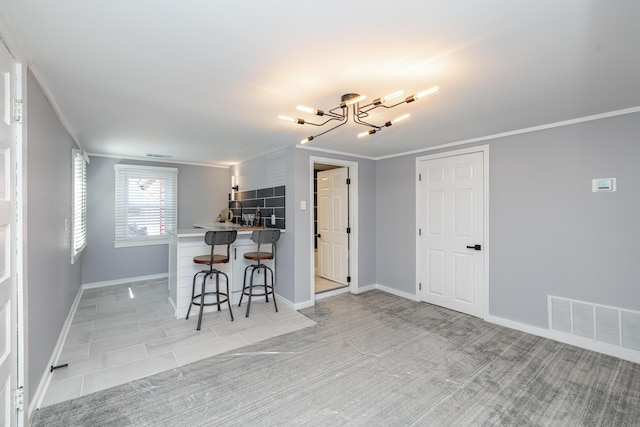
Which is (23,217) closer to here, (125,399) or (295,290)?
(125,399)

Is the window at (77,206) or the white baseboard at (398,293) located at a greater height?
the window at (77,206)

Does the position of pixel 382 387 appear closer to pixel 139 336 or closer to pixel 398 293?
pixel 398 293

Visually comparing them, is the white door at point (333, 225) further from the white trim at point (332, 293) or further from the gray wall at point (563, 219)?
the gray wall at point (563, 219)

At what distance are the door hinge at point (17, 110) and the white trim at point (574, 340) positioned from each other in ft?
15.1

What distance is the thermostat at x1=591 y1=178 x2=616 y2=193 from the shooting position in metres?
2.64

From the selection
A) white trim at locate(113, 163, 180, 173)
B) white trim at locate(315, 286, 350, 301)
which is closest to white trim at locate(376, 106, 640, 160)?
white trim at locate(315, 286, 350, 301)

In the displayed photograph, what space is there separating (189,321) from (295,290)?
4.45ft

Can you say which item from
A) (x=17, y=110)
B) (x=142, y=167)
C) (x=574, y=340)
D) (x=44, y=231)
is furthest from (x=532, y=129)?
(x=142, y=167)

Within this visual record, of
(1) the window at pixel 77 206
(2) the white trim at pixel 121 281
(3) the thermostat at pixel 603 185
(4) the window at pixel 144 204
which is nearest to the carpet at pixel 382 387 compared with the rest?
(3) the thermostat at pixel 603 185

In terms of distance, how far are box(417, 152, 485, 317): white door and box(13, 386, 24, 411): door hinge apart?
13.5ft

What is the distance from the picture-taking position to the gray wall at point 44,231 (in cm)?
189

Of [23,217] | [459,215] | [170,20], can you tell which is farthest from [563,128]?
[23,217]

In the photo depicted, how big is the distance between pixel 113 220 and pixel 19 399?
3.90 m

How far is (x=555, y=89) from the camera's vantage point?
6.97 ft
